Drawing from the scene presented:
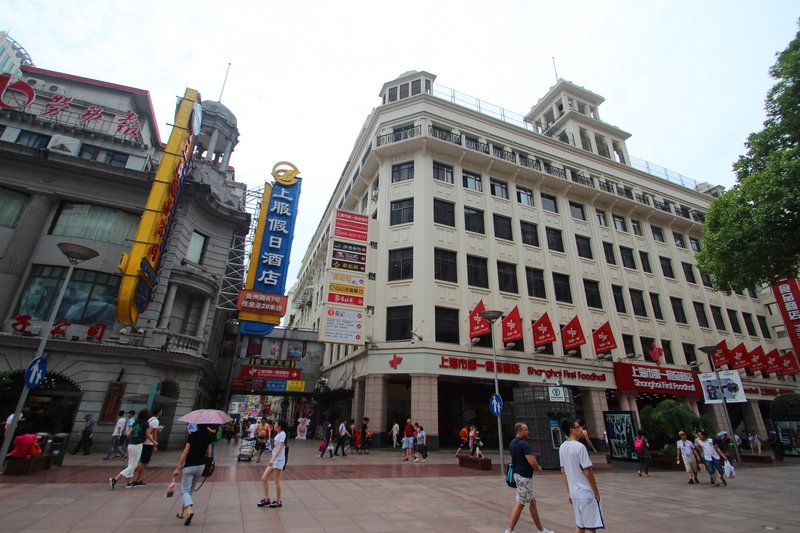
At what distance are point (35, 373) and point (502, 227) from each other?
2573 cm

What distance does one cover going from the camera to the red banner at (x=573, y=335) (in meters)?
23.6

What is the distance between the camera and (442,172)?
92.0 ft

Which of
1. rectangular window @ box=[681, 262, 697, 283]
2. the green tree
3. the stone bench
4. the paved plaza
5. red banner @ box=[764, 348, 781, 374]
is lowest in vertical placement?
the paved plaza

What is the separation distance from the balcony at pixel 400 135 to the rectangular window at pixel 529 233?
407 inches

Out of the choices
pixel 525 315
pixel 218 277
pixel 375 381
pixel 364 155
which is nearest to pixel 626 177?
pixel 525 315

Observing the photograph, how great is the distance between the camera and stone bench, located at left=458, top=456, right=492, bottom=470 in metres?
14.4

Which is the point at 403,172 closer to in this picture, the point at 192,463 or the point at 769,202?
the point at 769,202

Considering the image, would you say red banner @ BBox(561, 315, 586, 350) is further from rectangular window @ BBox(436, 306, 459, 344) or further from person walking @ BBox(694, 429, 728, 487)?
person walking @ BBox(694, 429, 728, 487)

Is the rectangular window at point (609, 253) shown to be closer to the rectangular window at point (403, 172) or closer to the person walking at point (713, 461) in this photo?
the rectangular window at point (403, 172)

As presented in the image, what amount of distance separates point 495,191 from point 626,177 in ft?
51.6

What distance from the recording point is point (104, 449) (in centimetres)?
1644

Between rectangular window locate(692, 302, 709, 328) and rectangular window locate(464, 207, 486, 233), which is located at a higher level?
rectangular window locate(464, 207, 486, 233)

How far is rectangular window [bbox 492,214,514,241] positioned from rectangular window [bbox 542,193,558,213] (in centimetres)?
456

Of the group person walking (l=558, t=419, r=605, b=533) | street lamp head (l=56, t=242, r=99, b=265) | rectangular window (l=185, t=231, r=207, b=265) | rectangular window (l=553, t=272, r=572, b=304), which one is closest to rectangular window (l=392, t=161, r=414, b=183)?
rectangular window (l=553, t=272, r=572, b=304)
